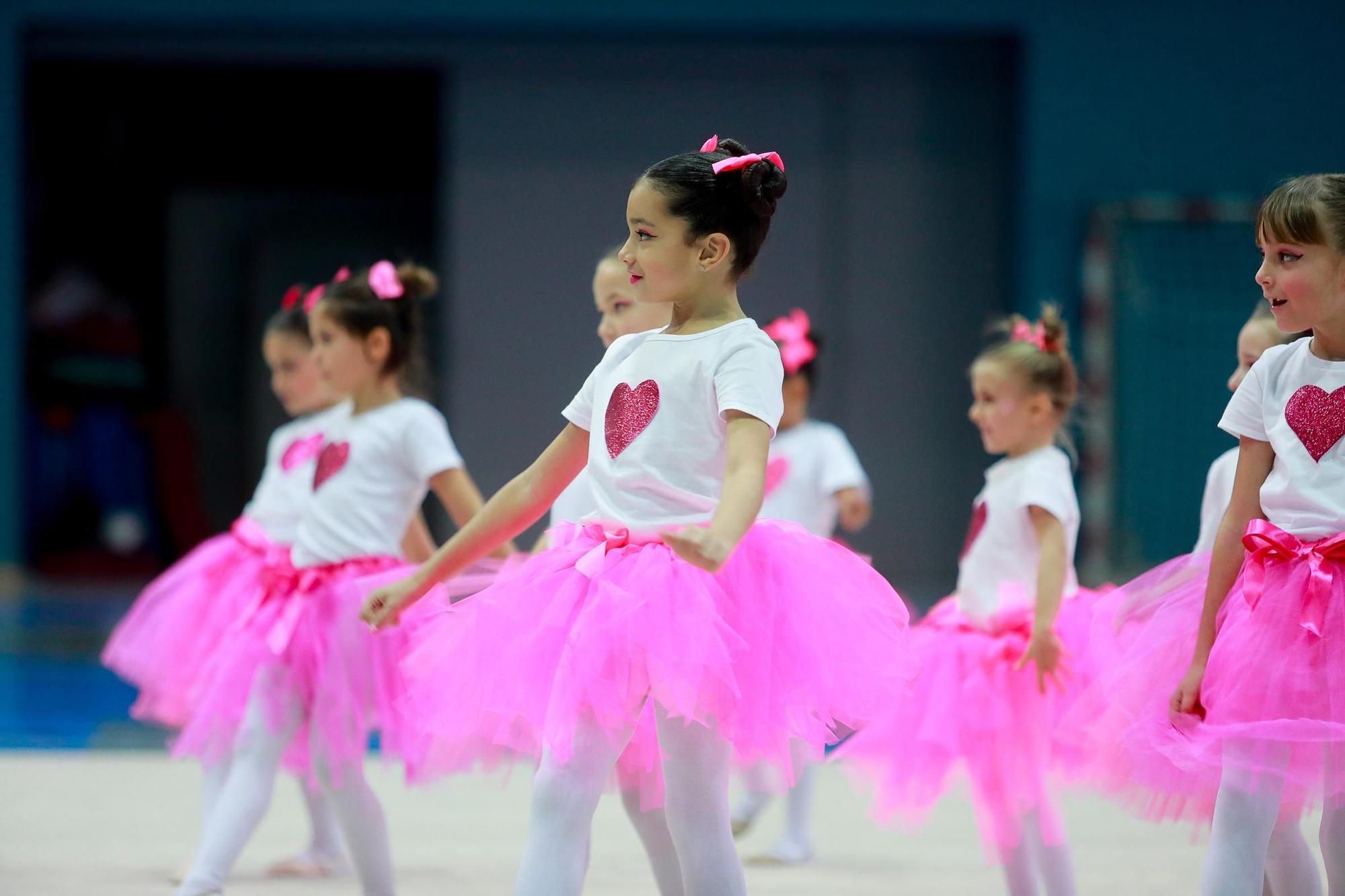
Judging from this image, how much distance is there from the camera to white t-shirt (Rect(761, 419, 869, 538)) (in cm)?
358

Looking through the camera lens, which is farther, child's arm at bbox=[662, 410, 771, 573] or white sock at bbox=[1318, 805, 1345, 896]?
white sock at bbox=[1318, 805, 1345, 896]

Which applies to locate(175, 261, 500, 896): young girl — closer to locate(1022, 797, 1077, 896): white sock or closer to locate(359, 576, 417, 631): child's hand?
locate(359, 576, 417, 631): child's hand

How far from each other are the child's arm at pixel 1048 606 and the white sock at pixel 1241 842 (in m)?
0.66

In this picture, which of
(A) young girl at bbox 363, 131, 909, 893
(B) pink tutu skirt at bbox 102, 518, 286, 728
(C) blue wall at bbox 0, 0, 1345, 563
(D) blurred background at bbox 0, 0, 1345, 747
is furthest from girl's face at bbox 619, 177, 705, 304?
(C) blue wall at bbox 0, 0, 1345, 563

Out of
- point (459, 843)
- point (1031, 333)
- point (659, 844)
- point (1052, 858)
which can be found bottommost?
point (459, 843)

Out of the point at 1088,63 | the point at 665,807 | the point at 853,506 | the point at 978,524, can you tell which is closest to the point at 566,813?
the point at 665,807

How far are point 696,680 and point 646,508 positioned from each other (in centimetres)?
27

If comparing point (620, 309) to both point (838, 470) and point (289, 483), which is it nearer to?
point (289, 483)

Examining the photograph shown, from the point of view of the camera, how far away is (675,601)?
1.82 m

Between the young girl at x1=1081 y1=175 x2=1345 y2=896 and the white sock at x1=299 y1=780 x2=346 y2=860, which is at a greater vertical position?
the young girl at x1=1081 y1=175 x2=1345 y2=896

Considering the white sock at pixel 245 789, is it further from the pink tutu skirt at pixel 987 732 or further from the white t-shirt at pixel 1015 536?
the white t-shirt at pixel 1015 536

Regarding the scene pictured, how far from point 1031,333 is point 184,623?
1.83 m

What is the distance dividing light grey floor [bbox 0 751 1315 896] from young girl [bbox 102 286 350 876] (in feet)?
0.50

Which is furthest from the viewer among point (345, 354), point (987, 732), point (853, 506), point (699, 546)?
point (853, 506)
